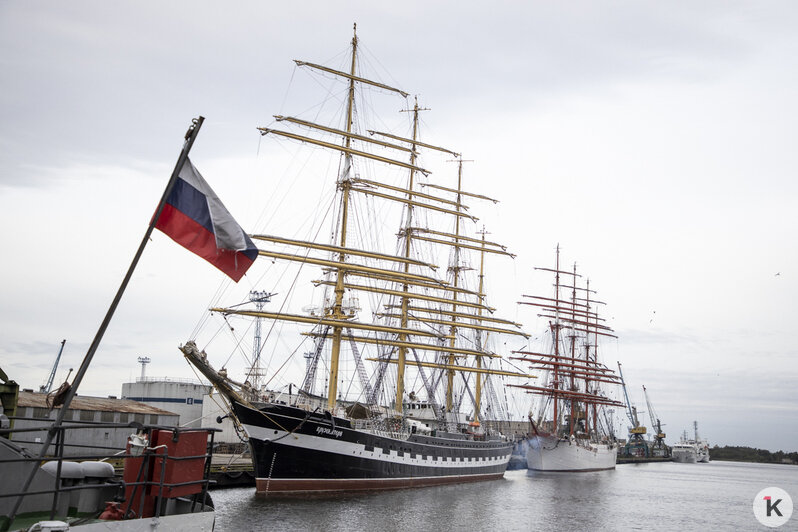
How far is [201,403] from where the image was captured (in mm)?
54719

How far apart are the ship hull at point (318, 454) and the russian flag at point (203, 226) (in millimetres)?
24052

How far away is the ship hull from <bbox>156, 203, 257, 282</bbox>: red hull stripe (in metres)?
24.0

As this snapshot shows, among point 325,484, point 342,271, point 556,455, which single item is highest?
point 342,271

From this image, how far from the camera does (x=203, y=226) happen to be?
32.5ft

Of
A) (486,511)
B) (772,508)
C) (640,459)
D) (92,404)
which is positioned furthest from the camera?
(640,459)

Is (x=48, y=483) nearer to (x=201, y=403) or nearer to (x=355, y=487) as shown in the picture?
(x=355, y=487)

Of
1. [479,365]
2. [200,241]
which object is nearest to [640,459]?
[479,365]

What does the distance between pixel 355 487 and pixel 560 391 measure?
45.9 m

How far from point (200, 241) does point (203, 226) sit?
0.24m

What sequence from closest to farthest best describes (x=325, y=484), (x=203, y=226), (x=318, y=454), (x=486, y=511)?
1. (x=203, y=226)
2. (x=486, y=511)
3. (x=318, y=454)
4. (x=325, y=484)

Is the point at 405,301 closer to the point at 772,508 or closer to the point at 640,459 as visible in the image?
the point at 772,508

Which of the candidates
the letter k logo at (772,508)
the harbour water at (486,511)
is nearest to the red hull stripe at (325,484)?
the harbour water at (486,511)

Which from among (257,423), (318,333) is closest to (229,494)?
(257,423)

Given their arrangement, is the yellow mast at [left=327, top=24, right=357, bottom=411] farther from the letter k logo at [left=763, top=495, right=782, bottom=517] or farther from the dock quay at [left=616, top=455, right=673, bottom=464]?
the dock quay at [left=616, top=455, right=673, bottom=464]
